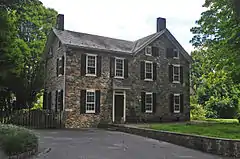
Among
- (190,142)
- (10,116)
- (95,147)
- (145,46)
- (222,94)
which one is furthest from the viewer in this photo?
(222,94)

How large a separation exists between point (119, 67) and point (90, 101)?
151 inches

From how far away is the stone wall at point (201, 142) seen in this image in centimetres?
1067

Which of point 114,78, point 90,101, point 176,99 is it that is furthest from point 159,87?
point 90,101

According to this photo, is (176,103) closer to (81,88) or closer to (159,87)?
(159,87)

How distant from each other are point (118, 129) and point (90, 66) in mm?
5565

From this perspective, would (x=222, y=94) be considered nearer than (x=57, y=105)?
No

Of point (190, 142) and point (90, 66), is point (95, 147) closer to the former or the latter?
point (190, 142)

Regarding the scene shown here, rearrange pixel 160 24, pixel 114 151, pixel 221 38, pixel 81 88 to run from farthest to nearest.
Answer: pixel 160 24, pixel 81 88, pixel 221 38, pixel 114 151

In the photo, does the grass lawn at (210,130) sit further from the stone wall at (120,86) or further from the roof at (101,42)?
the roof at (101,42)

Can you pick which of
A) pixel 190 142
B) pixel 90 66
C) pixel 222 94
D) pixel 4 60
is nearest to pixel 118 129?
pixel 90 66

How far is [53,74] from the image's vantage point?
24.2 m

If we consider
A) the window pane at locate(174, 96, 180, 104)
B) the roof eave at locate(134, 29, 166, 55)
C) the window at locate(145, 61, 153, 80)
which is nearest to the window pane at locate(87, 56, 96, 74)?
the roof eave at locate(134, 29, 166, 55)

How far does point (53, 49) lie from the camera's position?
2480 centimetres

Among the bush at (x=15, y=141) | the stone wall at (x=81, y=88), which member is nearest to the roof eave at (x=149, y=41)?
the stone wall at (x=81, y=88)
